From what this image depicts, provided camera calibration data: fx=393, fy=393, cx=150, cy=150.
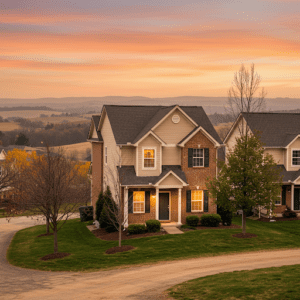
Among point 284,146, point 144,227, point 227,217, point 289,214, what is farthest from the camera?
point 284,146

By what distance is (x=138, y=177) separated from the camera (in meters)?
32.2

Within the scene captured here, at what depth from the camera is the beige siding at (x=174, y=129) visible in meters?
33.3

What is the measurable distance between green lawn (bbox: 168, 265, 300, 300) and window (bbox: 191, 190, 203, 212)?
50.7ft

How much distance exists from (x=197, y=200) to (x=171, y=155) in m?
4.41

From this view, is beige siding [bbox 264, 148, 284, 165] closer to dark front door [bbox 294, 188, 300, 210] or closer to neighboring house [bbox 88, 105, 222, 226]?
dark front door [bbox 294, 188, 300, 210]

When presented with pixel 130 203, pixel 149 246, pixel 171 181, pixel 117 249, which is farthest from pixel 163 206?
pixel 117 249

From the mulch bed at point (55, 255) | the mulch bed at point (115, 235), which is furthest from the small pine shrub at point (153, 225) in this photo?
the mulch bed at point (55, 255)

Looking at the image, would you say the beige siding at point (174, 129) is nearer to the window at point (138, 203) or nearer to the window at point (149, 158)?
the window at point (149, 158)

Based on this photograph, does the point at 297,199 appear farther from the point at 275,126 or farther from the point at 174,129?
the point at 174,129

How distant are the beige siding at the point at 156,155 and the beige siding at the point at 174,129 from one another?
102 centimetres

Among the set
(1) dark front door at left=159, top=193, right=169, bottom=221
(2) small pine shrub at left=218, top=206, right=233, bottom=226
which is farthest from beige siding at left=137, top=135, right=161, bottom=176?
(2) small pine shrub at left=218, top=206, right=233, bottom=226

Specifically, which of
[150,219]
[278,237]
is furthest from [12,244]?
[278,237]

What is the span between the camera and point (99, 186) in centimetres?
3884

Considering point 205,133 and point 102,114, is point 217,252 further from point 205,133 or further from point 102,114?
point 102,114
